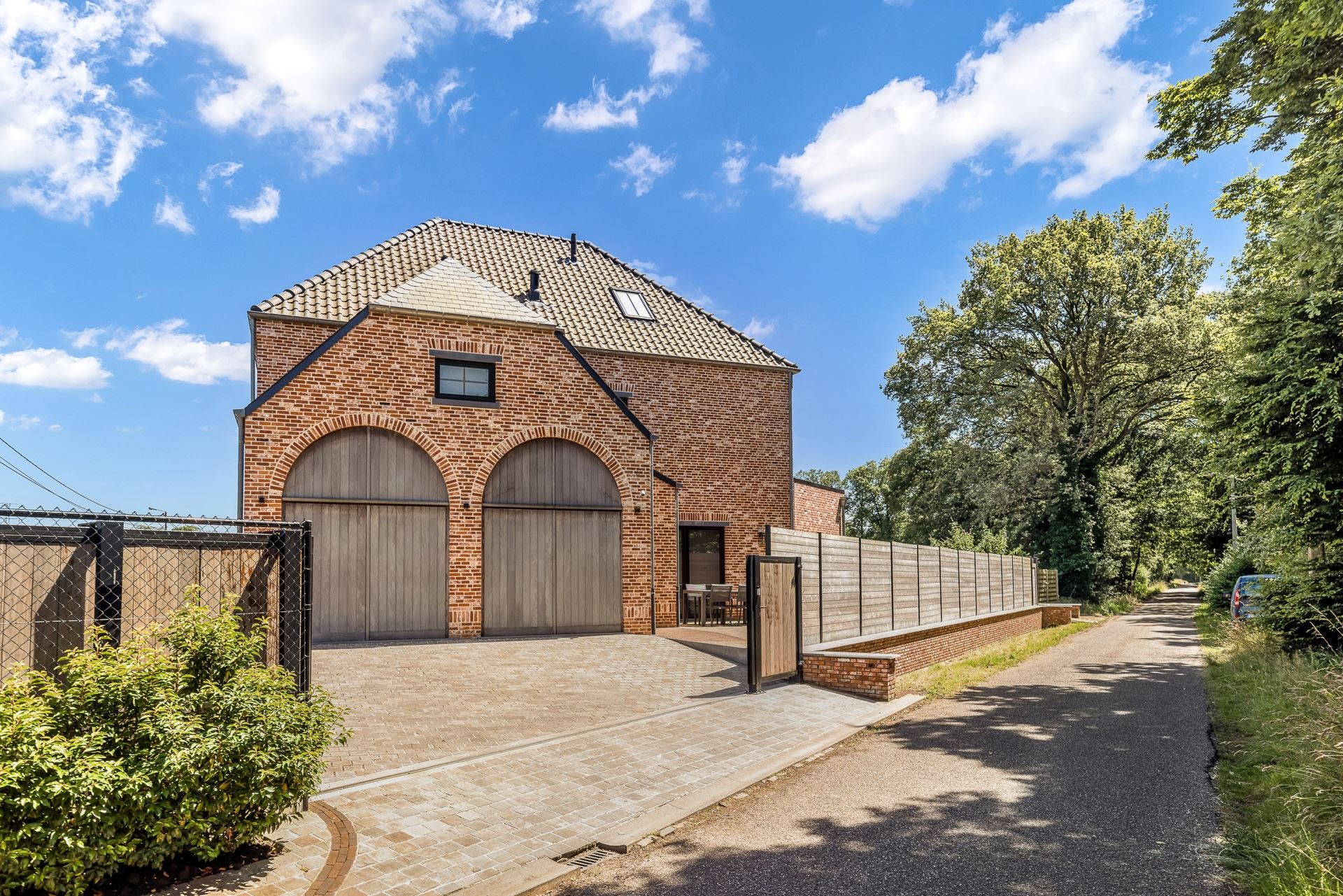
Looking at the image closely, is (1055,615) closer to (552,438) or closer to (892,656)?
(892,656)

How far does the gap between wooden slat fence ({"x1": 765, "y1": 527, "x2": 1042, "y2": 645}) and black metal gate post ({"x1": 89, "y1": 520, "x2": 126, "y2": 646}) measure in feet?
26.1

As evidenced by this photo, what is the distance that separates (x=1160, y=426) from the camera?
104 feet

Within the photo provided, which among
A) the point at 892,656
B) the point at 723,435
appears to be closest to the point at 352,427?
the point at 723,435

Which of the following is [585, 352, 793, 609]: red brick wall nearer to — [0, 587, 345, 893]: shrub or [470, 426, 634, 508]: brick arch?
[470, 426, 634, 508]: brick arch

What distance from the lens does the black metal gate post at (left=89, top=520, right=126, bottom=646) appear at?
15.7 ft

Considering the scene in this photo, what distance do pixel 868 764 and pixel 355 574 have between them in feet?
32.9

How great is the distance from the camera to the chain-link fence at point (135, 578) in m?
4.52

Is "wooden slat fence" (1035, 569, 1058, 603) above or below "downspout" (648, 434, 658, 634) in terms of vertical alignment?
below

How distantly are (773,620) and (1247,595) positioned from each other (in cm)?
844

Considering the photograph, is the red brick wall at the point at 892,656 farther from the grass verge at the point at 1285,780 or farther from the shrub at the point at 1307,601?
the shrub at the point at 1307,601

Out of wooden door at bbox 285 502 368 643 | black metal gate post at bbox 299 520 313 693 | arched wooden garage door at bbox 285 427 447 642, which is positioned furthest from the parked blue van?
wooden door at bbox 285 502 368 643

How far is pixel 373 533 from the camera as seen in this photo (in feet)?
Result: 47.3

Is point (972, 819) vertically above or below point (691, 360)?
below

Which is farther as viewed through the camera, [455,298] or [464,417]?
[455,298]
